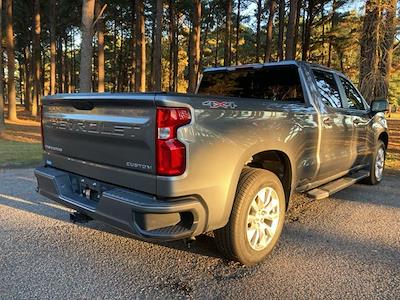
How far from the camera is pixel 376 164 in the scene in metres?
7.07

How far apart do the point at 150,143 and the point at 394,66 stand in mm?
14080

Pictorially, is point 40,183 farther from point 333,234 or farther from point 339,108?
point 339,108

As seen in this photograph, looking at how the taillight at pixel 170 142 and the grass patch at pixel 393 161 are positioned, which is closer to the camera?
the taillight at pixel 170 142

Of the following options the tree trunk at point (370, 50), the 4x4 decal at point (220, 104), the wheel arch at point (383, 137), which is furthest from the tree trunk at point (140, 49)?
the 4x4 decal at point (220, 104)

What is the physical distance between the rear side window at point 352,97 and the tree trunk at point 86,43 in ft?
26.2

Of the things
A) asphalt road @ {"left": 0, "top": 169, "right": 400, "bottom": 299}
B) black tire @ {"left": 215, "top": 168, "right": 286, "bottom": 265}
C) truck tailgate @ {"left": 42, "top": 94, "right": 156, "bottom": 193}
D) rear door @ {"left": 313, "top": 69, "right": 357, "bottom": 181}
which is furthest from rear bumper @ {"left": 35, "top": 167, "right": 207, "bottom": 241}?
rear door @ {"left": 313, "top": 69, "right": 357, "bottom": 181}

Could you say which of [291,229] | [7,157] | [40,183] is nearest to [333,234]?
[291,229]

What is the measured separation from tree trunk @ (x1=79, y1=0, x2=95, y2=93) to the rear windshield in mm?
6839

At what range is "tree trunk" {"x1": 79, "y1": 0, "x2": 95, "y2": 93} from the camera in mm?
11359

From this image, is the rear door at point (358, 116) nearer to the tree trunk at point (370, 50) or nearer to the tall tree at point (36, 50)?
the tree trunk at point (370, 50)

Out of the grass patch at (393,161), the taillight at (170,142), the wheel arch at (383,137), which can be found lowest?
the grass patch at (393,161)

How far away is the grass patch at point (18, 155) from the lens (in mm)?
8880

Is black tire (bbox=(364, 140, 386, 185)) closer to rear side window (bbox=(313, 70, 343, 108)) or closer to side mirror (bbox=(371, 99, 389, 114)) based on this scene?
side mirror (bbox=(371, 99, 389, 114))

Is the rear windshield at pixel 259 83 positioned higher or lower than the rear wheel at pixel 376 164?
higher
